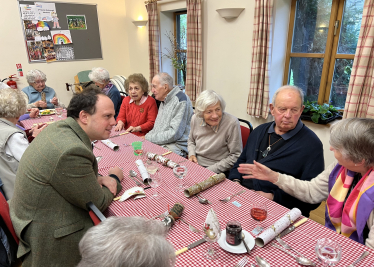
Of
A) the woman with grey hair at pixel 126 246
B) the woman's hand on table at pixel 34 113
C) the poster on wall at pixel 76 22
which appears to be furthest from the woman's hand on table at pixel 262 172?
the poster on wall at pixel 76 22

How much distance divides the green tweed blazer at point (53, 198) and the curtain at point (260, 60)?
9.52 feet

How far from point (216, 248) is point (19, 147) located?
1.72 meters

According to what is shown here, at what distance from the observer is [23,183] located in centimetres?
126

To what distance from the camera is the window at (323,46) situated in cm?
311

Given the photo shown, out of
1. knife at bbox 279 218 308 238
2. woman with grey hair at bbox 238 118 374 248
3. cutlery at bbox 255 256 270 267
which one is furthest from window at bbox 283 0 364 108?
cutlery at bbox 255 256 270 267

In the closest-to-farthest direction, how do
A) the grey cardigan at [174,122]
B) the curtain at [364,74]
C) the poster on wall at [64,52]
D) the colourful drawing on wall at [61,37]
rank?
1. the curtain at [364,74]
2. the grey cardigan at [174,122]
3. the colourful drawing on wall at [61,37]
4. the poster on wall at [64,52]

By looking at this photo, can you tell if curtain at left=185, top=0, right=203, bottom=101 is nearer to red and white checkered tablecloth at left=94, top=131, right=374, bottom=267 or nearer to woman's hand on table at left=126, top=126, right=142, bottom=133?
woman's hand on table at left=126, top=126, right=142, bottom=133

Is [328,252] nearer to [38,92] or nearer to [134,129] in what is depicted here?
[134,129]

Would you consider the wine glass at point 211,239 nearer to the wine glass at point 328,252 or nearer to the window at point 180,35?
the wine glass at point 328,252

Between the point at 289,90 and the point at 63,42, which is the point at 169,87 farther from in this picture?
the point at 63,42

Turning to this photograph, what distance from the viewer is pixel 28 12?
16.5 feet

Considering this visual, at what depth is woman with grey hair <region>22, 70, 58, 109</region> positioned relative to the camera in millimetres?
3904

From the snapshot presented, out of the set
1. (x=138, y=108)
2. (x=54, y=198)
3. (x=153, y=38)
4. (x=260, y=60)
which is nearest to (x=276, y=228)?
(x=54, y=198)

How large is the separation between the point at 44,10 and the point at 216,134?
4.98 m
